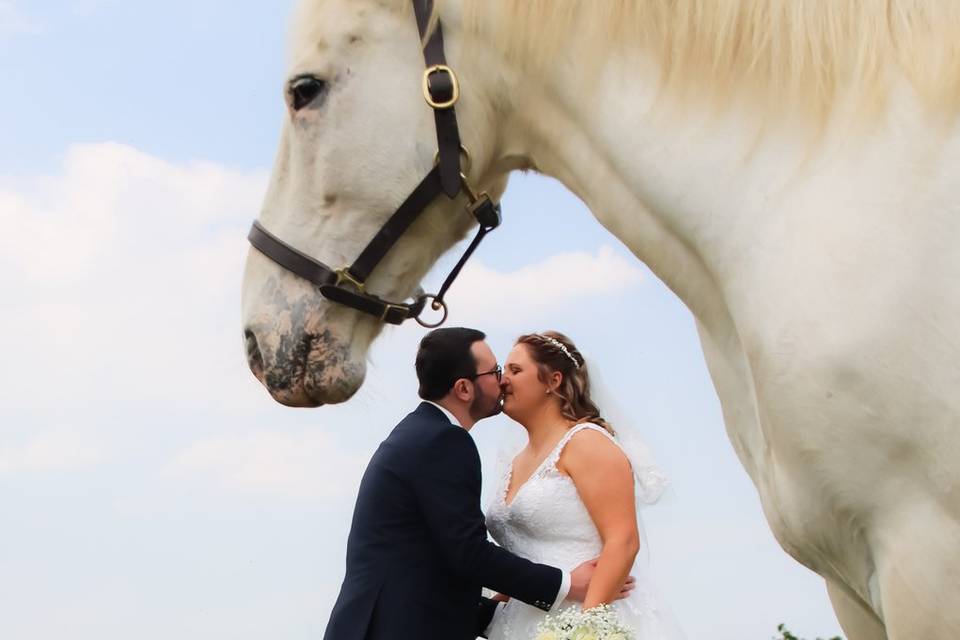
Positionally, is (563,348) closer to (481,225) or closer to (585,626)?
(585,626)

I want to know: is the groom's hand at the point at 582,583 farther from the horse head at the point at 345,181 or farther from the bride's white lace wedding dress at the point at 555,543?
the horse head at the point at 345,181

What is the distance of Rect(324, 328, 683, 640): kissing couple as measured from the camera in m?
3.79

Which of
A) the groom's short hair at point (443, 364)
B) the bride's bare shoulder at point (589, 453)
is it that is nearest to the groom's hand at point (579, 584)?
the bride's bare shoulder at point (589, 453)

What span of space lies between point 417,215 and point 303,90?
0.41 m

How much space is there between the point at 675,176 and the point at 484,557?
167 cm

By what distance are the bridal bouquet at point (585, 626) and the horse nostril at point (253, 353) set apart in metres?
1.20

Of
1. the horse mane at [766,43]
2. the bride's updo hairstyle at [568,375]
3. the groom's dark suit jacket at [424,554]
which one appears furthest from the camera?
the bride's updo hairstyle at [568,375]

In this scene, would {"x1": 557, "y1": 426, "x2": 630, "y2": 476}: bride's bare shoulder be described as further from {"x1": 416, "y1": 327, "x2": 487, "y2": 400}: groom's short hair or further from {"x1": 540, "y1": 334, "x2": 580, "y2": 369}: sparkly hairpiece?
{"x1": 416, "y1": 327, "x2": 487, "y2": 400}: groom's short hair

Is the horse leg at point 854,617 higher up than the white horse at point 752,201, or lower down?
lower down

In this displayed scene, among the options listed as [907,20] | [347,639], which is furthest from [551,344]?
[907,20]

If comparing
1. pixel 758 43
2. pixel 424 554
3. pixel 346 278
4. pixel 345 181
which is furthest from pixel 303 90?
pixel 424 554

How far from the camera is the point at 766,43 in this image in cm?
247

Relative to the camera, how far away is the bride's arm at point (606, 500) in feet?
12.5

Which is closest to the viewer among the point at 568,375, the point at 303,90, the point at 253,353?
the point at 303,90
